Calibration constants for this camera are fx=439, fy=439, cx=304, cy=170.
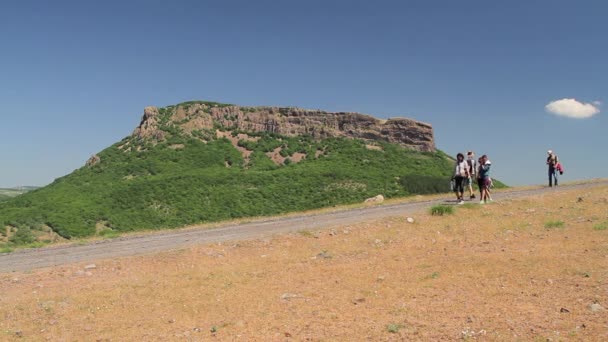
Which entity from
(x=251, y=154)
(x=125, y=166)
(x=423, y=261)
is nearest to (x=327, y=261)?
(x=423, y=261)

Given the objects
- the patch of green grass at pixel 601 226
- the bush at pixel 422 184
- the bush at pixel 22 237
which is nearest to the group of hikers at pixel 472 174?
the patch of green grass at pixel 601 226

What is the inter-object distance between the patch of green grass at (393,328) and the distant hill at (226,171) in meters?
32.5

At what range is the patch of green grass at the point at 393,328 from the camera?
20.1 feet

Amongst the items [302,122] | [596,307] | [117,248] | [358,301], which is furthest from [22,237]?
[302,122]

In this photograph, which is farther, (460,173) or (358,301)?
(460,173)

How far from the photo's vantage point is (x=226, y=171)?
84375 millimetres

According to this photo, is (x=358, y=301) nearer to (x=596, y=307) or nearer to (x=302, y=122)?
(x=596, y=307)

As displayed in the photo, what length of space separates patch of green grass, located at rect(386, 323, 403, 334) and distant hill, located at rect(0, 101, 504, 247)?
107ft

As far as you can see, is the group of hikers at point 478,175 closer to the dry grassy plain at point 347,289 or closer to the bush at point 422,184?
the dry grassy plain at point 347,289

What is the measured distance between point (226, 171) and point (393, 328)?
79.9m

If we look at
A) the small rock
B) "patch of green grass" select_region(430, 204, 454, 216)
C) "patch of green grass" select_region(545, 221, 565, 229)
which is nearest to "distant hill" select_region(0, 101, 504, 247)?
"patch of green grass" select_region(430, 204, 454, 216)

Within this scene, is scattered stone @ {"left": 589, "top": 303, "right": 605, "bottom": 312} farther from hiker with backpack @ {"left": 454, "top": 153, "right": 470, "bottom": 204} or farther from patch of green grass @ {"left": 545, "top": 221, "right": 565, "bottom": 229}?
hiker with backpack @ {"left": 454, "top": 153, "right": 470, "bottom": 204}

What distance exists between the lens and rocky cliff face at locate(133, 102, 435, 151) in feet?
→ 363

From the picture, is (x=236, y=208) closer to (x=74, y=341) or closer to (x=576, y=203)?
(x=576, y=203)
